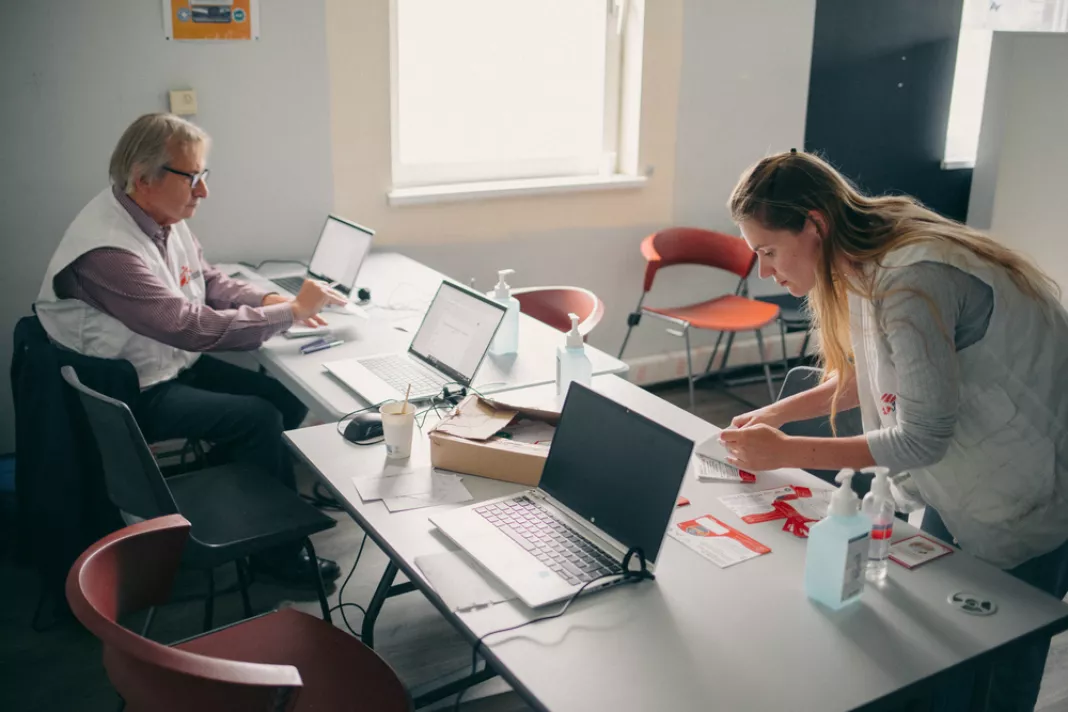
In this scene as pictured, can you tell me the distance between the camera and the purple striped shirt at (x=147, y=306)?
2529 millimetres

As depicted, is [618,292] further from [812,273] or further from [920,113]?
[812,273]

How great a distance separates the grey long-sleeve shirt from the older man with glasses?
1.64 metres

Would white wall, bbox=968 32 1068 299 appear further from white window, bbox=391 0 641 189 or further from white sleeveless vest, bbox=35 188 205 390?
white sleeveless vest, bbox=35 188 205 390

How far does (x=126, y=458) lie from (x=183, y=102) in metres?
1.69

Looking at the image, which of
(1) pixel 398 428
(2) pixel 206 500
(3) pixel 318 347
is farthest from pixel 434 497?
(3) pixel 318 347

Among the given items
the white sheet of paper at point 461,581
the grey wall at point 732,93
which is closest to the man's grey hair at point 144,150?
the white sheet of paper at point 461,581

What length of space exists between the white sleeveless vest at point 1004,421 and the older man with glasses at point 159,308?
5.35 feet

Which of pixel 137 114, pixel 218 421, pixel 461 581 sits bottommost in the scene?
pixel 218 421

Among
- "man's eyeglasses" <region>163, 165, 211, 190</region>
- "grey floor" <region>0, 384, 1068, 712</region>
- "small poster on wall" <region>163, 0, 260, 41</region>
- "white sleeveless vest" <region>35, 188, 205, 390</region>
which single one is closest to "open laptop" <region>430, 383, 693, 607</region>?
"grey floor" <region>0, 384, 1068, 712</region>

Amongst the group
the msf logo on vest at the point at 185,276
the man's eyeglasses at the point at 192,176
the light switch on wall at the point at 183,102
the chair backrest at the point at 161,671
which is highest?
the light switch on wall at the point at 183,102

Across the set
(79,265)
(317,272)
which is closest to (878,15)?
(317,272)

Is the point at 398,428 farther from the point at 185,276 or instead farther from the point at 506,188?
the point at 506,188

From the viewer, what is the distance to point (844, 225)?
1696mm

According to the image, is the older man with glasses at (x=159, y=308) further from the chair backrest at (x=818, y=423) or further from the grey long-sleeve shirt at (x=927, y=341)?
the grey long-sleeve shirt at (x=927, y=341)
